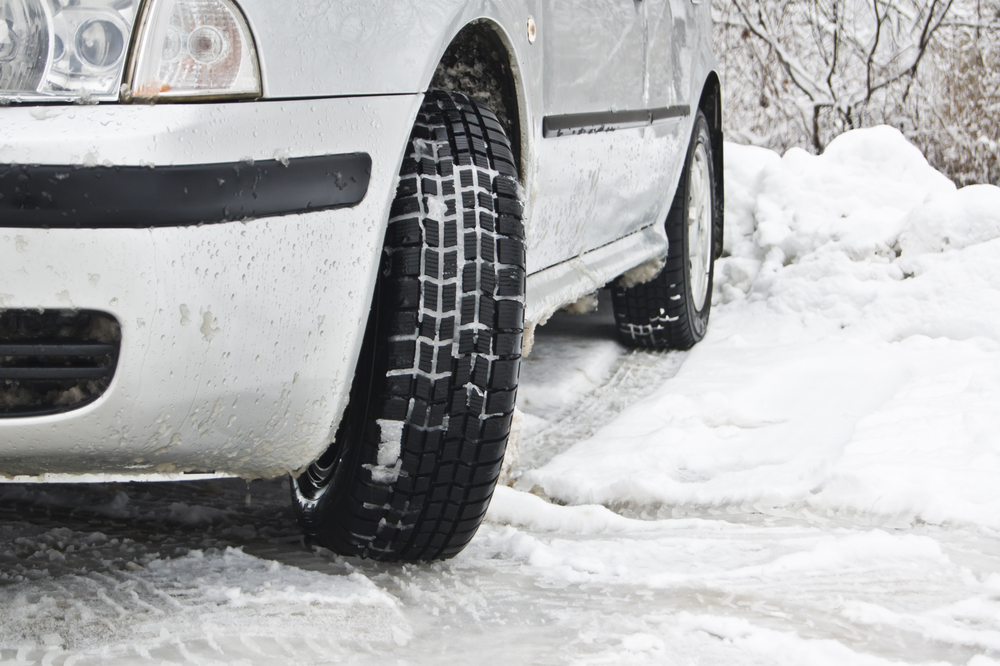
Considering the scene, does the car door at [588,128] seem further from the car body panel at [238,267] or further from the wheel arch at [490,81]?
the car body panel at [238,267]

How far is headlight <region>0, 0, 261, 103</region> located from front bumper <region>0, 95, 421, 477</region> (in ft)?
0.10

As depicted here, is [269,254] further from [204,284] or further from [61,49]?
Result: [61,49]

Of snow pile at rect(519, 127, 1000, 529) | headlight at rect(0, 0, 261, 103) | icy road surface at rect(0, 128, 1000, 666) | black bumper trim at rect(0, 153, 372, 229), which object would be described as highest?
headlight at rect(0, 0, 261, 103)

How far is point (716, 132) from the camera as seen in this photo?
410 cm

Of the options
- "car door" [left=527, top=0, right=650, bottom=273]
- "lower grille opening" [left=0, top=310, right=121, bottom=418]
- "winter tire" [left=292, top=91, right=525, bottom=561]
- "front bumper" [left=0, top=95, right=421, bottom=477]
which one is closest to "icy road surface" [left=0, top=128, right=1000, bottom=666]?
"winter tire" [left=292, top=91, right=525, bottom=561]

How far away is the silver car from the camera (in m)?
1.24

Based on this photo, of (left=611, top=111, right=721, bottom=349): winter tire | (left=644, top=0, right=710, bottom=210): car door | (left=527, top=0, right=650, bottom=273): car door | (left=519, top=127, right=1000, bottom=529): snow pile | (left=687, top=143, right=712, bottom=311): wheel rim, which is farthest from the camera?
(left=687, top=143, right=712, bottom=311): wheel rim

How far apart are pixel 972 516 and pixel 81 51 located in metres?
1.87

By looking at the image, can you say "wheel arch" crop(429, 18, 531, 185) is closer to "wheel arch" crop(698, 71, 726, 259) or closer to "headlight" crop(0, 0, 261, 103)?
"headlight" crop(0, 0, 261, 103)

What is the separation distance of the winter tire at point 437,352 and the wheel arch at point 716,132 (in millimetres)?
2522

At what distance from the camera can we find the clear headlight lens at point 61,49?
1.25m

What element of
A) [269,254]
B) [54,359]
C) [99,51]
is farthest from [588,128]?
[54,359]

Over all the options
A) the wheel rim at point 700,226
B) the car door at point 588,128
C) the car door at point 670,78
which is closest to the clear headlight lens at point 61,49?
the car door at point 588,128

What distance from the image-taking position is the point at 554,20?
2057 mm
